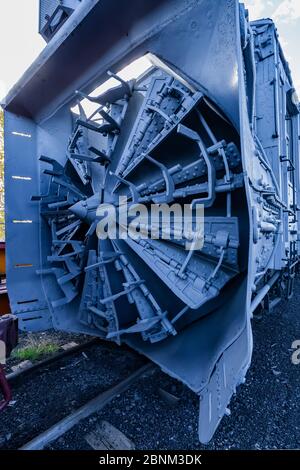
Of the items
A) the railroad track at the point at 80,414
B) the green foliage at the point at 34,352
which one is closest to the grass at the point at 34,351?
the green foliage at the point at 34,352

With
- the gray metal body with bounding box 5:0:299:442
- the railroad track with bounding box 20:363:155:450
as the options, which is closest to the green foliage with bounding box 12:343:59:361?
the gray metal body with bounding box 5:0:299:442

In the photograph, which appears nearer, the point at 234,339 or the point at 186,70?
the point at 234,339

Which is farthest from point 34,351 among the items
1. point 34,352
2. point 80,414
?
point 80,414

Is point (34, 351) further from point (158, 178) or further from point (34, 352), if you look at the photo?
point (158, 178)

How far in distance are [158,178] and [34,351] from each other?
2.57m

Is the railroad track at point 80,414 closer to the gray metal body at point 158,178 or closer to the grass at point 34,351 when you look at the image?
the gray metal body at point 158,178

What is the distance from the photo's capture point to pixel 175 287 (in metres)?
2.10

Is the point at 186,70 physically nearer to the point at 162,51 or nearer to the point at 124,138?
the point at 162,51

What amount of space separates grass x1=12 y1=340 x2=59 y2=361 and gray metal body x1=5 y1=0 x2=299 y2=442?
17.3 inches

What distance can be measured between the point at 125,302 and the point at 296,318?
3.62m

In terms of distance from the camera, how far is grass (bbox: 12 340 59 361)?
10.00 feet

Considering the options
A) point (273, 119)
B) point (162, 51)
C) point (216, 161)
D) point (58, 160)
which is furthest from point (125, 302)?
point (273, 119)

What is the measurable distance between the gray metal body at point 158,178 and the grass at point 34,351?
44 centimetres

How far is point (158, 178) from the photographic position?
2.45 m
